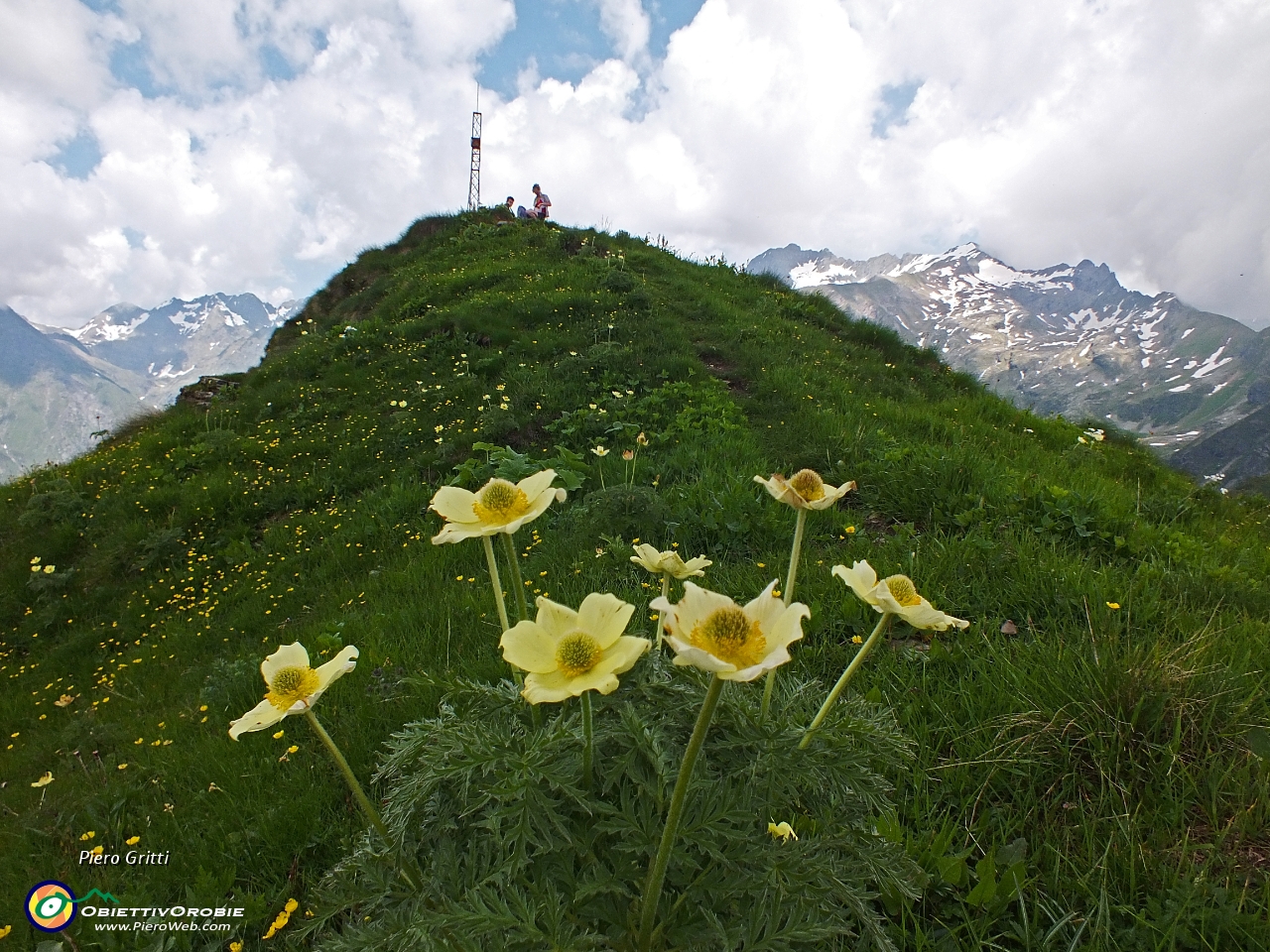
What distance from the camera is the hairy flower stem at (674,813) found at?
912 mm

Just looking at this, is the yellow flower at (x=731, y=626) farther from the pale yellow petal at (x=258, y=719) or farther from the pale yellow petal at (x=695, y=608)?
the pale yellow petal at (x=258, y=719)

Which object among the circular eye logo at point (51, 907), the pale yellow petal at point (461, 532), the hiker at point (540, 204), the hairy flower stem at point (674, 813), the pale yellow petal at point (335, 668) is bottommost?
the circular eye logo at point (51, 907)

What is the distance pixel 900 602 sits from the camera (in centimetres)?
140

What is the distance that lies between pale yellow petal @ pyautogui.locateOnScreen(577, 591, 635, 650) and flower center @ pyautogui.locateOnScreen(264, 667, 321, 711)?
706 millimetres

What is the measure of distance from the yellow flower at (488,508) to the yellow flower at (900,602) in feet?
2.30

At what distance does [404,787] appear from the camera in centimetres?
132

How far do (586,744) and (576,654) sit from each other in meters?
0.22

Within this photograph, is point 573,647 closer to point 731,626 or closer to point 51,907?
point 731,626

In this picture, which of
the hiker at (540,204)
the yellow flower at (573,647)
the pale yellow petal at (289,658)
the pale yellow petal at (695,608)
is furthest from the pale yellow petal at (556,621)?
the hiker at (540,204)

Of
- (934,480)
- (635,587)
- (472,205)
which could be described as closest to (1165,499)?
(934,480)

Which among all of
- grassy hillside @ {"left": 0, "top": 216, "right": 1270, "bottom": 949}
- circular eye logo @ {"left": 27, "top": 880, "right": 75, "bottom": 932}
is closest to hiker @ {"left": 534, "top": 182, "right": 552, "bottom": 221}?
grassy hillside @ {"left": 0, "top": 216, "right": 1270, "bottom": 949}

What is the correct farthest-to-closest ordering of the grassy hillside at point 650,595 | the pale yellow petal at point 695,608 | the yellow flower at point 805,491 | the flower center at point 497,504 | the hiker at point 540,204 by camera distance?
the hiker at point 540,204 → the grassy hillside at point 650,595 → the yellow flower at point 805,491 → the flower center at point 497,504 → the pale yellow petal at point 695,608

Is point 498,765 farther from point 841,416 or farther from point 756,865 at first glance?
point 841,416

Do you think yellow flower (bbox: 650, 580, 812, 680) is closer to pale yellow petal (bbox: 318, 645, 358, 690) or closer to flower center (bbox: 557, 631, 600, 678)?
flower center (bbox: 557, 631, 600, 678)
